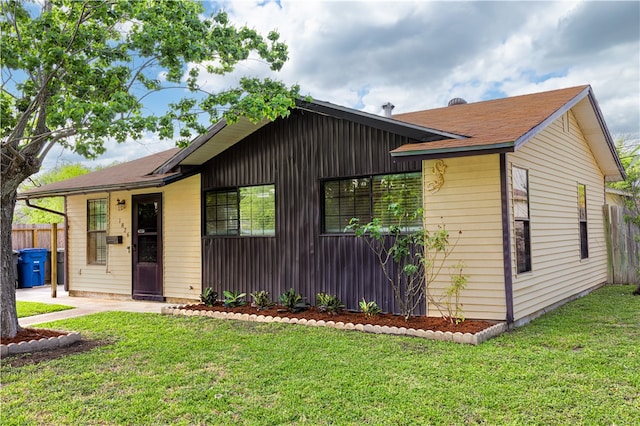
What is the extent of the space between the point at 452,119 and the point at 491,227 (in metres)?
2.51

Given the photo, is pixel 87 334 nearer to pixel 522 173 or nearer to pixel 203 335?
pixel 203 335

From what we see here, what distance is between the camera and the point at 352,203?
7.38 m

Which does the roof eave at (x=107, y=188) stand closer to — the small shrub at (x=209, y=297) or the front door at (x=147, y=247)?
the front door at (x=147, y=247)

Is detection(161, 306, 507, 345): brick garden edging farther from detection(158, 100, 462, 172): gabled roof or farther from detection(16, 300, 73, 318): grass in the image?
detection(158, 100, 462, 172): gabled roof

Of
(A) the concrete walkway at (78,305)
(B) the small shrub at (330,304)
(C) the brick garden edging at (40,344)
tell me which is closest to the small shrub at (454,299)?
(B) the small shrub at (330,304)

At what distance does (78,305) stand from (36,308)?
0.73 metres

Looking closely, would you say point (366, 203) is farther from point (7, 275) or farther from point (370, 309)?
point (7, 275)

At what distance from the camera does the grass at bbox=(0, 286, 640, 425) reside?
3352 millimetres

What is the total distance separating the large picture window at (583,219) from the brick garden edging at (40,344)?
9.07m

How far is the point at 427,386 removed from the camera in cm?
387

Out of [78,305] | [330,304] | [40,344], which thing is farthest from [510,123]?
[78,305]

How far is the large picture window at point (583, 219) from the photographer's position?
9.21 meters

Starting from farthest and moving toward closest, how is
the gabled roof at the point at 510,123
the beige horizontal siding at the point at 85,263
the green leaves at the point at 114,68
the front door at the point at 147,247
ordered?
the beige horizontal siding at the point at 85,263 → the front door at the point at 147,247 → the gabled roof at the point at 510,123 → the green leaves at the point at 114,68

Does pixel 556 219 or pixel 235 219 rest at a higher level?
pixel 235 219
